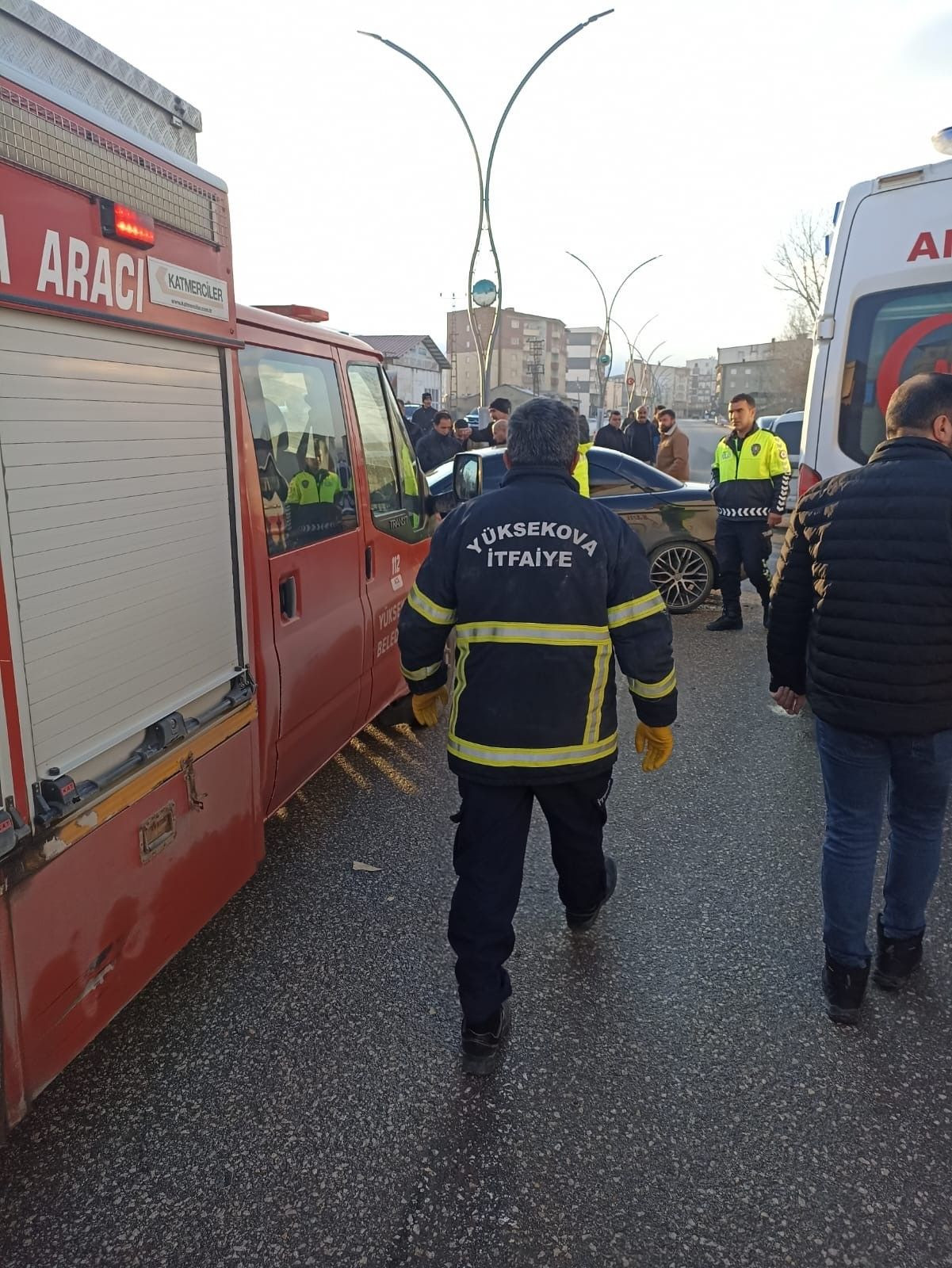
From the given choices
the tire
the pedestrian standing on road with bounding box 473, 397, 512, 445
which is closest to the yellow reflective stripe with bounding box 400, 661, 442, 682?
the tire

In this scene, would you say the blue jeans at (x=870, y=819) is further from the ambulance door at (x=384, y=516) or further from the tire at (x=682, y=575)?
the tire at (x=682, y=575)

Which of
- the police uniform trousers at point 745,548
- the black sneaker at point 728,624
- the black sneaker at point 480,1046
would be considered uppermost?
the police uniform trousers at point 745,548

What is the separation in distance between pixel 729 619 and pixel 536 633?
5824 millimetres

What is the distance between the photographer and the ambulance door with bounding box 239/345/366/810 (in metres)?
3.30

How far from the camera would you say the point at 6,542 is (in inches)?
72.4

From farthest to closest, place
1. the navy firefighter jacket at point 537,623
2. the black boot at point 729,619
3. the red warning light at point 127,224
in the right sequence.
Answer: the black boot at point 729,619 → the navy firefighter jacket at point 537,623 → the red warning light at point 127,224

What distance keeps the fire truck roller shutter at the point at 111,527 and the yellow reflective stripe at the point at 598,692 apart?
1146 millimetres

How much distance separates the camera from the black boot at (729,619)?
7.89 metres

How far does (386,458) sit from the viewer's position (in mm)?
4605

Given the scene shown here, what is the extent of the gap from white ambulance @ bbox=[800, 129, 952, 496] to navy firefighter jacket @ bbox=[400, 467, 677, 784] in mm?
3138

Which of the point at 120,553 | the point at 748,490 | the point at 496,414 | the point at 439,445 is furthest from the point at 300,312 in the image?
the point at 439,445

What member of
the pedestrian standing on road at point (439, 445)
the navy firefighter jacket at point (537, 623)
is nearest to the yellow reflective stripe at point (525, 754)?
the navy firefighter jacket at point (537, 623)

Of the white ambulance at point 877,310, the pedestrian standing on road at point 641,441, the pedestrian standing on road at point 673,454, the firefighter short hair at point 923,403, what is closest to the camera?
the firefighter short hair at point 923,403

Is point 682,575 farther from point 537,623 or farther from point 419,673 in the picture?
point 537,623
